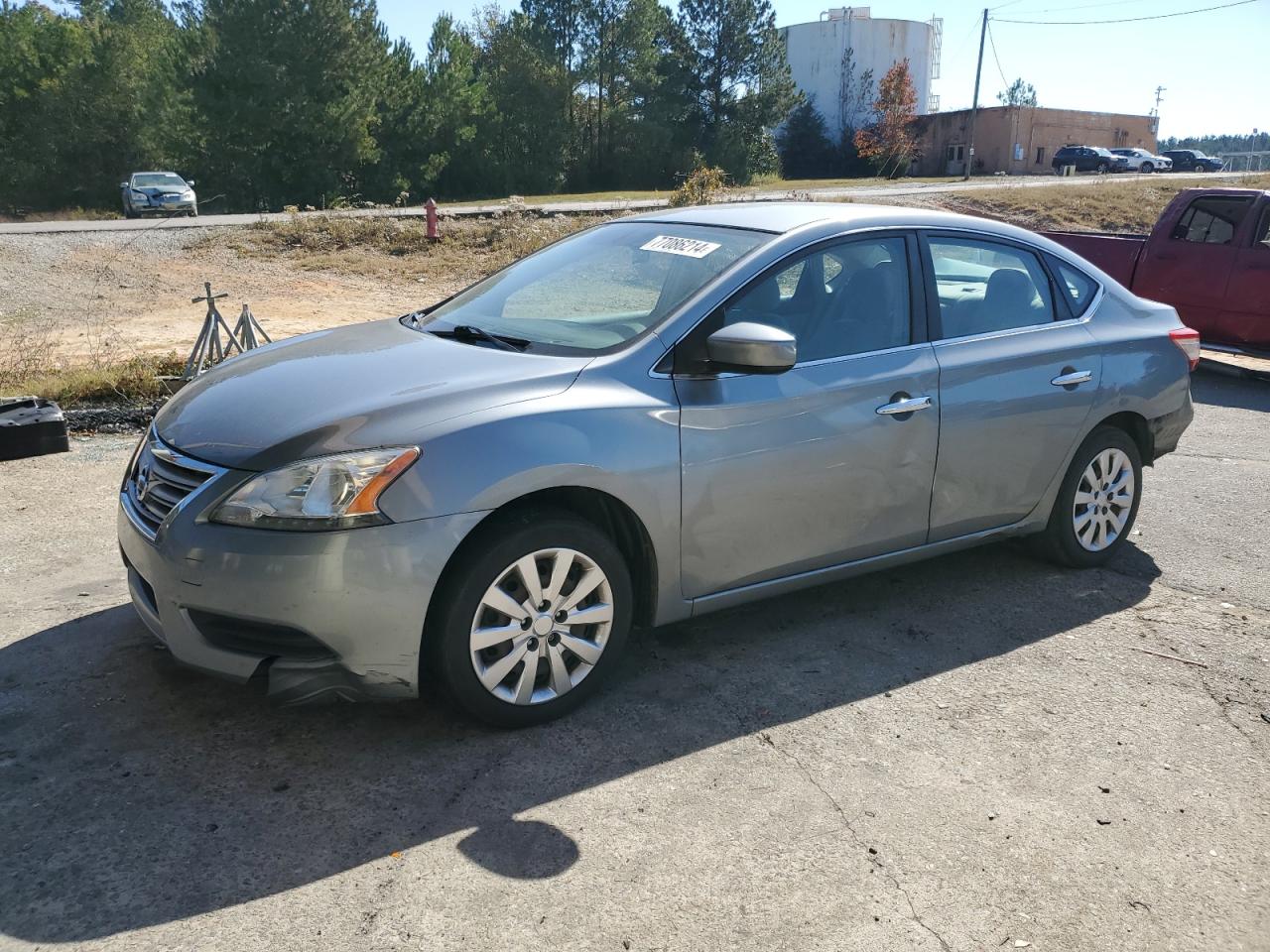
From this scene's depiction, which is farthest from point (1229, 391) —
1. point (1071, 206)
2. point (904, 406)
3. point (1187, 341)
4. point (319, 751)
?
point (1071, 206)

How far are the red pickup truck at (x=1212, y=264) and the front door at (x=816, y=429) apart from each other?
8.33m

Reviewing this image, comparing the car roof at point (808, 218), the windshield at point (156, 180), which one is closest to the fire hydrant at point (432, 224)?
the windshield at point (156, 180)

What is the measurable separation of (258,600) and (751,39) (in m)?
62.5

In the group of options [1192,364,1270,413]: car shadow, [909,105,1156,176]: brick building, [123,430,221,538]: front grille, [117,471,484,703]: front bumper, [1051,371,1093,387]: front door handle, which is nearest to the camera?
[117,471,484,703]: front bumper

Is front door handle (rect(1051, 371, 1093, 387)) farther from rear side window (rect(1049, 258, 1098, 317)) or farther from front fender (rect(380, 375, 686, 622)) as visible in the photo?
front fender (rect(380, 375, 686, 622))

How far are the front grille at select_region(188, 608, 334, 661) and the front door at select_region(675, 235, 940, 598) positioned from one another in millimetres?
1346

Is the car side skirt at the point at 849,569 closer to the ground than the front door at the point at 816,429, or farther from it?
closer to the ground

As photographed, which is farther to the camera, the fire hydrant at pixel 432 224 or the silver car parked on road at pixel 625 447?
the fire hydrant at pixel 432 224

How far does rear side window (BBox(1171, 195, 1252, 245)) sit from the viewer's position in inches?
449

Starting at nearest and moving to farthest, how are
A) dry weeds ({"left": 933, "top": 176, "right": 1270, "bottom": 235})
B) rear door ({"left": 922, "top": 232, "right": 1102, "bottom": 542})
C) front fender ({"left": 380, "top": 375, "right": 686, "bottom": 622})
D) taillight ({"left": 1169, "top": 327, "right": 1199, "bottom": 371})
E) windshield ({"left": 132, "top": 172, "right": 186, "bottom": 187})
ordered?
front fender ({"left": 380, "top": 375, "right": 686, "bottom": 622})
rear door ({"left": 922, "top": 232, "right": 1102, "bottom": 542})
taillight ({"left": 1169, "top": 327, "right": 1199, "bottom": 371})
dry weeds ({"left": 933, "top": 176, "right": 1270, "bottom": 235})
windshield ({"left": 132, "top": 172, "right": 186, "bottom": 187})

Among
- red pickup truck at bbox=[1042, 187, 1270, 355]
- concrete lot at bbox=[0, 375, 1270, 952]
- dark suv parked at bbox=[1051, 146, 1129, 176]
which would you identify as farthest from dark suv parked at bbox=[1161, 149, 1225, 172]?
concrete lot at bbox=[0, 375, 1270, 952]

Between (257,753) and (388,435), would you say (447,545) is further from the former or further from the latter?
(257,753)

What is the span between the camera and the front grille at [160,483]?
138 inches

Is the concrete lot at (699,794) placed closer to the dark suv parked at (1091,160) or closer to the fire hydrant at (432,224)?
the fire hydrant at (432,224)
